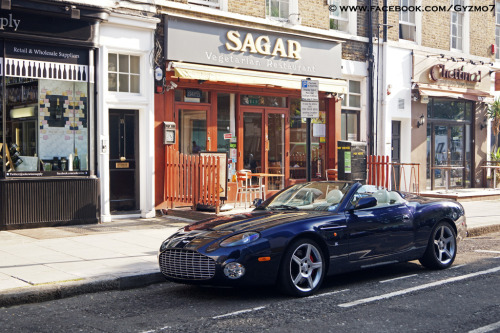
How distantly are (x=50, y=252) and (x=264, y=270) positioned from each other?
4.32m

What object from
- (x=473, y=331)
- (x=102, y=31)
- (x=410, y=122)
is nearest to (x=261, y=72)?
(x=102, y=31)

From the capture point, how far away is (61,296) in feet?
24.7

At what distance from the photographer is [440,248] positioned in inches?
358

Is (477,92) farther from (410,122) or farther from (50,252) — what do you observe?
(50,252)

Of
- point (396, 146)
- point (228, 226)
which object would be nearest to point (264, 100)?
point (396, 146)

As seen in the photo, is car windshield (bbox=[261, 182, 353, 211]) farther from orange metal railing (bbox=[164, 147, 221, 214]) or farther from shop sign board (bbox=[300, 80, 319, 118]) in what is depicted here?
orange metal railing (bbox=[164, 147, 221, 214])

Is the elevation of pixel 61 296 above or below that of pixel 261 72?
below

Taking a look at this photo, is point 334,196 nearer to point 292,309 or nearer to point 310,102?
point 292,309

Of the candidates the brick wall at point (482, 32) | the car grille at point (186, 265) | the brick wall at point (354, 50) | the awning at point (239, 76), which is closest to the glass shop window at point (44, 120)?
the awning at point (239, 76)

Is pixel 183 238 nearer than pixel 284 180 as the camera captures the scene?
Yes

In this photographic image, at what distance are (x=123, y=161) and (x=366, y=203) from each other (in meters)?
7.44

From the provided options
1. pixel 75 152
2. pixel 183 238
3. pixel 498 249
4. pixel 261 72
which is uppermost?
pixel 261 72

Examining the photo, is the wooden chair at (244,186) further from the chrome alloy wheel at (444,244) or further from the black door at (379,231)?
the black door at (379,231)

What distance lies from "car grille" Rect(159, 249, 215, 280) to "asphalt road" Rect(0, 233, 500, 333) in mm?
304
